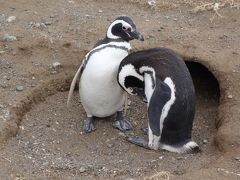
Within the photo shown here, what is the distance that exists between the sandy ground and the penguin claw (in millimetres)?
52

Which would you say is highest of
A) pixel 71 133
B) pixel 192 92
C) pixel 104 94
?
pixel 192 92

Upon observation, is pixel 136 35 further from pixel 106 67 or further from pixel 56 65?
pixel 56 65

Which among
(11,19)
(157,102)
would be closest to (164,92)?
(157,102)

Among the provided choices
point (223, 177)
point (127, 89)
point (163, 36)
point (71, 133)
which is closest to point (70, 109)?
point (71, 133)

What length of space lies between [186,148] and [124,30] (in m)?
0.85

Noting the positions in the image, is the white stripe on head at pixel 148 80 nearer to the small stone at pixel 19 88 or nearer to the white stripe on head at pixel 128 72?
the white stripe on head at pixel 128 72

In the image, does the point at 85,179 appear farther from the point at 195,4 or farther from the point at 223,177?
the point at 195,4

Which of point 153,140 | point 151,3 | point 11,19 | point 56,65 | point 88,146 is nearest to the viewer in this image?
point 153,140

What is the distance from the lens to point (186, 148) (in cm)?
363

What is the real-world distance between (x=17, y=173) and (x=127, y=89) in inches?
35.6

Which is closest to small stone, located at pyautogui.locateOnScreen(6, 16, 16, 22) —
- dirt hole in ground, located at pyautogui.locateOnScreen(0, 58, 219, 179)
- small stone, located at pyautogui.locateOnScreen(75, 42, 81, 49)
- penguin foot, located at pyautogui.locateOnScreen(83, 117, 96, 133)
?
small stone, located at pyautogui.locateOnScreen(75, 42, 81, 49)

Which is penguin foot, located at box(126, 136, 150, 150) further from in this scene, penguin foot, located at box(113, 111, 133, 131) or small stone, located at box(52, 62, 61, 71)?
small stone, located at box(52, 62, 61, 71)

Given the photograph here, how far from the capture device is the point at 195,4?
506cm

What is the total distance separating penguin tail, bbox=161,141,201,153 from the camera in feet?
11.9
